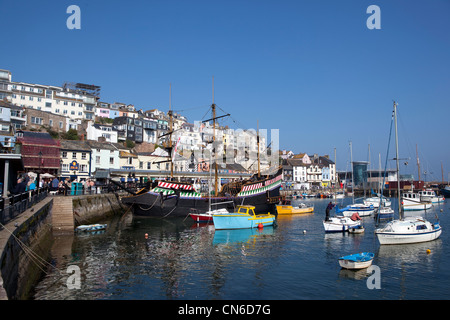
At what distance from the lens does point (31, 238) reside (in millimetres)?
18078

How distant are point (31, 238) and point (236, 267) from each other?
11.8 m

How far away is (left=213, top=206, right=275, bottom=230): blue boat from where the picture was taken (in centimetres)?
3114

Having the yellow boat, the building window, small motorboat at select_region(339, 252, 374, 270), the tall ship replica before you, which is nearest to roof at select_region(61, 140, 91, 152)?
the building window

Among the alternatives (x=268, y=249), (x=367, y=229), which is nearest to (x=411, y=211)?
(x=367, y=229)

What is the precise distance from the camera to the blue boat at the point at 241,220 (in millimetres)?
31141

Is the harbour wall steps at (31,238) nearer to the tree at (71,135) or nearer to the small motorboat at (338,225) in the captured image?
the small motorboat at (338,225)

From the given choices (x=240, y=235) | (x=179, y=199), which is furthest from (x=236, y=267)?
(x=179, y=199)

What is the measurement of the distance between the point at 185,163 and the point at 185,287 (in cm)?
7085

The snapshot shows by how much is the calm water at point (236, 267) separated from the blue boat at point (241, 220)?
5.61ft

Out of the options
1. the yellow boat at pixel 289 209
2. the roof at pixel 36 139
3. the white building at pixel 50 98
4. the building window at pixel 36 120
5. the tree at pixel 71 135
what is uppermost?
the white building at pixel 50 98

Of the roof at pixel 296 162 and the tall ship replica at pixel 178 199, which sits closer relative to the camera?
the tall ship replica at pixel 178 199

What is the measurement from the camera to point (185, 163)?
3359 inches

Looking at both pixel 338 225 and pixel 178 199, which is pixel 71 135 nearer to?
pixel 178 199

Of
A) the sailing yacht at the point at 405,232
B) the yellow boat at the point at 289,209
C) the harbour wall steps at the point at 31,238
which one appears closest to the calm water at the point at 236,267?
the sailing yacht at the point at 405,232
